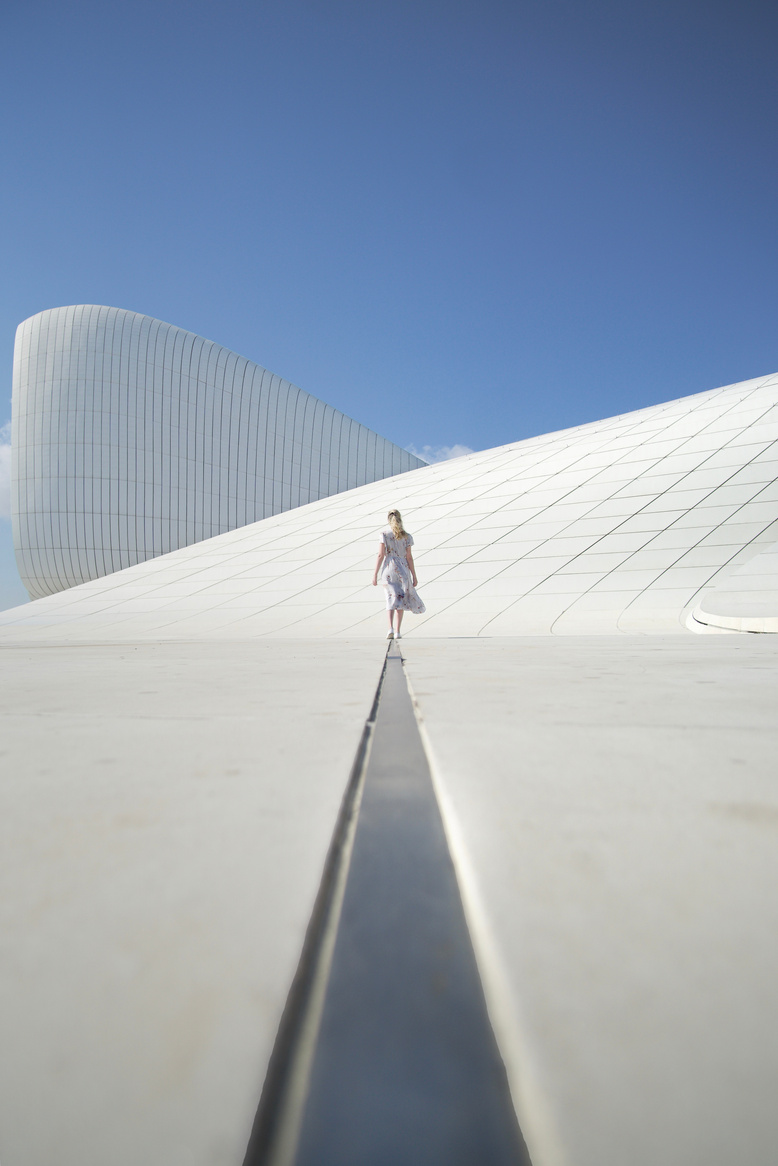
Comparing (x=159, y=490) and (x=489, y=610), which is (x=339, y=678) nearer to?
(x=489, y=610)

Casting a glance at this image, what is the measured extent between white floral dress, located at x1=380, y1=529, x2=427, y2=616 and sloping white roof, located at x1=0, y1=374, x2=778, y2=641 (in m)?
0.61

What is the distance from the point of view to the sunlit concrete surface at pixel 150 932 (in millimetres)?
211

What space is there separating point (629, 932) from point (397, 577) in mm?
4770

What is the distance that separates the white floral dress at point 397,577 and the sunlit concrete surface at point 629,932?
426cm

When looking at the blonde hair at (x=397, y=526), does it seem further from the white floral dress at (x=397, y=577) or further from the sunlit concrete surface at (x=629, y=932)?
the sunlit concrete surface at (x=629, y=932)

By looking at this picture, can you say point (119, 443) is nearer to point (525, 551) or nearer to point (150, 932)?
point (525, 551)

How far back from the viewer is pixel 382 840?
451 millimetres

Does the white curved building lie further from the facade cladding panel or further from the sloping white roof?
the facade cladding panel

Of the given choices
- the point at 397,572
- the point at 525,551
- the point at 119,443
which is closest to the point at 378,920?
the point at 397,572

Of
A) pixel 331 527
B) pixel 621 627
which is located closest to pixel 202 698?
pixel 621 627

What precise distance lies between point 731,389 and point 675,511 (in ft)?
15.8

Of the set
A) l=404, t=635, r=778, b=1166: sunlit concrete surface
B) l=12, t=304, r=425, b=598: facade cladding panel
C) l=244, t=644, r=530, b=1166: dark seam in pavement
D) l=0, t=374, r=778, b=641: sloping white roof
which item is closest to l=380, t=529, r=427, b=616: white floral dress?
l=0, t=374, r=778, b=641: sloping white roof

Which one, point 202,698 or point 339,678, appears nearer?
point 202,698

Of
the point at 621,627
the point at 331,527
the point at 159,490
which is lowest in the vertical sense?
the point at 621,627
